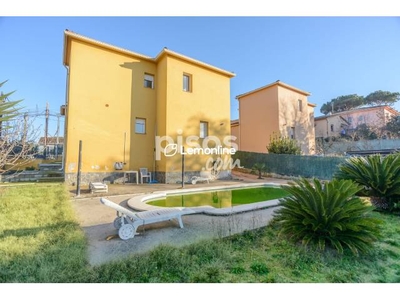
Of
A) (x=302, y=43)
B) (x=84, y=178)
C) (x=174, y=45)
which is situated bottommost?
(x=84, y=178)

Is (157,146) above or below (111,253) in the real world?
above

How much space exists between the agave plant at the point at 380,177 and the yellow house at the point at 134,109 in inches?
401

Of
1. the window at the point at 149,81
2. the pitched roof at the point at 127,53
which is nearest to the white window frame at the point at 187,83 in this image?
the pitched roof at the point at 127,53

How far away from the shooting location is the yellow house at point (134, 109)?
12.5 m

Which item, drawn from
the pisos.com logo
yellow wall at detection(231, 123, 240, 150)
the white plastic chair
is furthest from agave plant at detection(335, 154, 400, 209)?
yellow wall at detection(231, 123, 240, 150)

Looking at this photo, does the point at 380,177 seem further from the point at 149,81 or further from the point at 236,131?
the point at 236,131

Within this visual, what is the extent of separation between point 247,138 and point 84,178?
1767cm

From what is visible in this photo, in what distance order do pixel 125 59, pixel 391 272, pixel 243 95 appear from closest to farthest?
pixel 391 272 < pixel 125 59 < pixel 243 95

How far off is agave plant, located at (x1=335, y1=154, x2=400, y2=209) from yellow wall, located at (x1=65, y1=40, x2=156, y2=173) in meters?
11.9

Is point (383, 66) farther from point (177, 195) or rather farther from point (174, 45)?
point (174, 45)

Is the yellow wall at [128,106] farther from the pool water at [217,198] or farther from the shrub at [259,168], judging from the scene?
the pool water at [217,198]

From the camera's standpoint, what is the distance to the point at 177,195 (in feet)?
34.0

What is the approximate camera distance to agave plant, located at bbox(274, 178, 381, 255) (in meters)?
3.95
